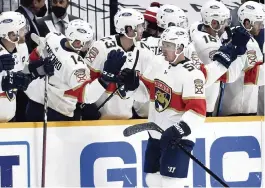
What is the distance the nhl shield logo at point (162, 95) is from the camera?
5.70m

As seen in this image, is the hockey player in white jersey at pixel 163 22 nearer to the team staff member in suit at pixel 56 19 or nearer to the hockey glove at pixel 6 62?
the team staff member in suit at pixel 56 19

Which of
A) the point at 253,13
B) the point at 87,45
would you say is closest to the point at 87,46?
the point at 87,45

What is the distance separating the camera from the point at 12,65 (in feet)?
18.8

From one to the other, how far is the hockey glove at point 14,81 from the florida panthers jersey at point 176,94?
2.65 feet

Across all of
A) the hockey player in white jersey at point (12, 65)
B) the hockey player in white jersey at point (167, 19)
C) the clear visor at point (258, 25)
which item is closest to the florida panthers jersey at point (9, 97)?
the hockey player in white jersey at point (12, 65)

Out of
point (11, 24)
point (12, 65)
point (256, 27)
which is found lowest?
point (12, 65)

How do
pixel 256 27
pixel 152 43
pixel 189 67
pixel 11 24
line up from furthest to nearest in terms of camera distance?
pixel 256 27 < pixel 152 43 < pixel 11 24 < pixel 189 67

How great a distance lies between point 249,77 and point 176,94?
1.09 meters

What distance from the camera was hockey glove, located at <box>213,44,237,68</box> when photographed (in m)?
6.09

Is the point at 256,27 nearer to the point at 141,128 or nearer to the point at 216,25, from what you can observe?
the point at 216,25

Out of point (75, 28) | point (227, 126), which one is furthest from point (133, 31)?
point (227, 126)

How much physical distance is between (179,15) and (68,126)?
1193mm

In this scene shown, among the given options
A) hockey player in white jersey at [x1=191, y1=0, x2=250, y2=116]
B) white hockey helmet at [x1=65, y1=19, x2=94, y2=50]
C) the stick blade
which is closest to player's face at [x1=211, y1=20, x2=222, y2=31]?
hockey player in white jersey at [x1=191, y1=0, x2=250, y2=116]

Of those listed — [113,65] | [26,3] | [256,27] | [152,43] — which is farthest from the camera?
[26,3]
